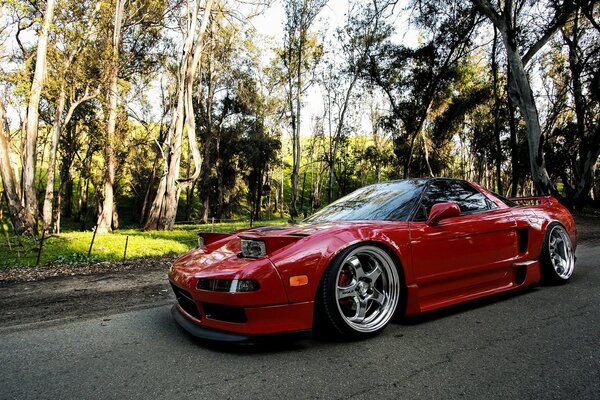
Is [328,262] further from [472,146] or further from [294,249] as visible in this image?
[472,146]

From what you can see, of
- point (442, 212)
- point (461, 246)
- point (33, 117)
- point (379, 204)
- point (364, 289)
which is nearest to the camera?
point (364, 289)

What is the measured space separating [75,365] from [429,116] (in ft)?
98.9

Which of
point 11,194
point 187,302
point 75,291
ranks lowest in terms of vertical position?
point 75,291

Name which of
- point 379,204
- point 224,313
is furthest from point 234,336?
point 379,204

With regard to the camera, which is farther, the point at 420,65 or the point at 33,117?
the point at 420,65

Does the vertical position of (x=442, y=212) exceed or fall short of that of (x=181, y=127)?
it falls short

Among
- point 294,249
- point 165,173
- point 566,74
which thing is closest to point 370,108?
point 566,74

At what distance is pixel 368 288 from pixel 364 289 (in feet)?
0.14

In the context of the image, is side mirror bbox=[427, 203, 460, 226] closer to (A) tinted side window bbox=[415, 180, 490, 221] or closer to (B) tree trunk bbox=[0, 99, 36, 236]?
(A) tinted side window bbox=[415, 180, 490, 221]

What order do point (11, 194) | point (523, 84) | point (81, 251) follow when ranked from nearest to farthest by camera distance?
1. point (81, 251)
2. point (523, 84)
3. point (11, 194)

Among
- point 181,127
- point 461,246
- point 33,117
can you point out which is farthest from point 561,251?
point 33,117

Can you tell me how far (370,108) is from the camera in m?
38.3

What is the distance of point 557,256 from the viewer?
14.8 ft

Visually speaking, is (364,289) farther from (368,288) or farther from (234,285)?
(234,285)
